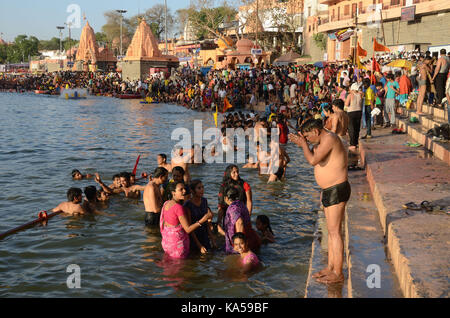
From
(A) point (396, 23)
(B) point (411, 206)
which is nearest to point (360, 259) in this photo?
(B) point (411, 206)

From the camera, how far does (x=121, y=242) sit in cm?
761

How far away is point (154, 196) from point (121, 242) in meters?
0.90

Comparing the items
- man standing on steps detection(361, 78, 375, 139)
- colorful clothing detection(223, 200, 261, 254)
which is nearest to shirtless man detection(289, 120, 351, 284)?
colorful clothing detection(223, 200, 261, 254)

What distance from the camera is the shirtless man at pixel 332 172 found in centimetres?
462

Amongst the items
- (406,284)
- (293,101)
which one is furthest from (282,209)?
(293,101)

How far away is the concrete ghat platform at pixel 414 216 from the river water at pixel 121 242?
135cm

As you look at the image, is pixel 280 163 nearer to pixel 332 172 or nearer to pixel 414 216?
pixel 414 216

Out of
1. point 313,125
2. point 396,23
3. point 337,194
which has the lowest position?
point 337,194

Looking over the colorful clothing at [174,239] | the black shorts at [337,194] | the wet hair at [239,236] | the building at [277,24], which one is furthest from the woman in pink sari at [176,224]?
the building at [277,24]

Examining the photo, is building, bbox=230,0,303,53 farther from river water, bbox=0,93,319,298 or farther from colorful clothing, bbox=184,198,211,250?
colorful clothing, bbox=184,198,211,250

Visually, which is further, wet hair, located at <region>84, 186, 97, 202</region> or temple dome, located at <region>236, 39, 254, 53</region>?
temple dome, located at <region>236, 39, 254, 53</region>

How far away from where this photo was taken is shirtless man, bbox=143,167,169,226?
761cm

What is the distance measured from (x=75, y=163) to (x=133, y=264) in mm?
8893

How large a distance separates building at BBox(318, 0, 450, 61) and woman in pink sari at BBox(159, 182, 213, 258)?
15.0 metres
